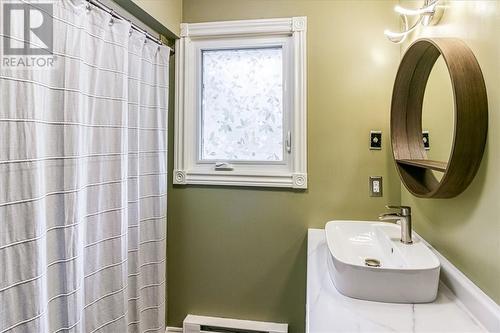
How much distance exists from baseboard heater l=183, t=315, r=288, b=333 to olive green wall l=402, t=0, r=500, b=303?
3.64 feet

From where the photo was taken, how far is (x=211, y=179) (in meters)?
1.88

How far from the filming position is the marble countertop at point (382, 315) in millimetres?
848

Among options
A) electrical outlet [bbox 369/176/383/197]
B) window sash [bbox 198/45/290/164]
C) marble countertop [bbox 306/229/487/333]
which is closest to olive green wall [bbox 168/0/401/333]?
electrical outlet [bbox 369/176/383/197]

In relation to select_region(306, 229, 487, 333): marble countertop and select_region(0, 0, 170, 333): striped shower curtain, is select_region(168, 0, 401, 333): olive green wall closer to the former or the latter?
select_region(0, 0, 170, 333): striped shower curtain

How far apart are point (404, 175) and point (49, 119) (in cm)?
151

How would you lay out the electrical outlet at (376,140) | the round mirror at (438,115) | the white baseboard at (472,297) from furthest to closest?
1. the electrical outlet at (376,140)
2. the round mirror at (438,115)
3. the white baseboard at (472,297)

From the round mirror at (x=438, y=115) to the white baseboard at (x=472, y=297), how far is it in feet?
1.18

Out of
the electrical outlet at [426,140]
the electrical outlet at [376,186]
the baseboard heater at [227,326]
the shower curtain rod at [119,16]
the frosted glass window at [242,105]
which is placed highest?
the shower curtain rod at [119,16]

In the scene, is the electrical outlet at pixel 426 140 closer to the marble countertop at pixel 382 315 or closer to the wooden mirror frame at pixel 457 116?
the wooden mirror frame at pixel 457 116

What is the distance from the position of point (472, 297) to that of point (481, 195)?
0.32 m

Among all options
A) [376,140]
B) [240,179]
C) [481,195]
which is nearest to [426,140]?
[376,140]

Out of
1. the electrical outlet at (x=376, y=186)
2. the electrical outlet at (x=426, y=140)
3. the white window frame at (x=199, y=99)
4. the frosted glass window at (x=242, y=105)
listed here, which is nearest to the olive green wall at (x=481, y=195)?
the electrical outlet at (x=426, y=140)

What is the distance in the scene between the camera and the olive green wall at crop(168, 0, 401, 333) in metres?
1.74

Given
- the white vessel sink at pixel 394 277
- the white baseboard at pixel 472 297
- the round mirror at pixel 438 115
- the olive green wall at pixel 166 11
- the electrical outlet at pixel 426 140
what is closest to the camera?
the white baseboard at pixel 472 297
